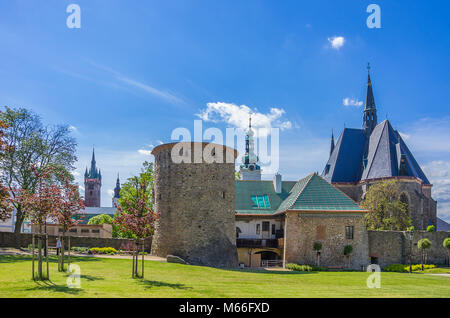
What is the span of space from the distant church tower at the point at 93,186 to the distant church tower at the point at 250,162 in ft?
288

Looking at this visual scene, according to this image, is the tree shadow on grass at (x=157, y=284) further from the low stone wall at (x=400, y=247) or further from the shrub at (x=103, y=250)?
the low stone wall at (x=400, y=247)

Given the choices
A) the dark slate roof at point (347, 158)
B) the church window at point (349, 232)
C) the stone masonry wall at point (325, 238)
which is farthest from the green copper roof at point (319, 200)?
the dark slate roof at point (347, 158)

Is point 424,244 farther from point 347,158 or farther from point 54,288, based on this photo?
point 54,288

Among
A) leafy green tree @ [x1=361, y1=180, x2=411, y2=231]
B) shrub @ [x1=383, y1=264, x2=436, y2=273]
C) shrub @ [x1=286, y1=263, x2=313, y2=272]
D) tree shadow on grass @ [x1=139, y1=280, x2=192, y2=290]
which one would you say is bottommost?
shrub @ [x1=383, y1=264, x2=436, y2=273]

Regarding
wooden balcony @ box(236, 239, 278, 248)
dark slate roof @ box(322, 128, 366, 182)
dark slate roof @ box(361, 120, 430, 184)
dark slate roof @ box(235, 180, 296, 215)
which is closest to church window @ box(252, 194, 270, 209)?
dark slate roof @ box(235, 180, 296, 215)

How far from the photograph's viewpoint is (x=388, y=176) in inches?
1770

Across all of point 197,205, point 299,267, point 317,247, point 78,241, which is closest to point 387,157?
point 317,247

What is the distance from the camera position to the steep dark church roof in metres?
45.7

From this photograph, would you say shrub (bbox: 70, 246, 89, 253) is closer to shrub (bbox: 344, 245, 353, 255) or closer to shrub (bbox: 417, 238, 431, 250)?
shrub (bbox: 344, 245, 353, 255)

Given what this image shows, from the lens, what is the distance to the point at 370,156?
50.4m

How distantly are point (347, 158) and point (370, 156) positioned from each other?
390 cm

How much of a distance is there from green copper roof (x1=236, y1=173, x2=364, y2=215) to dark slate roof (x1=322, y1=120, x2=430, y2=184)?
14601mm

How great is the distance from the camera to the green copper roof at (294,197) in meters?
31.1
